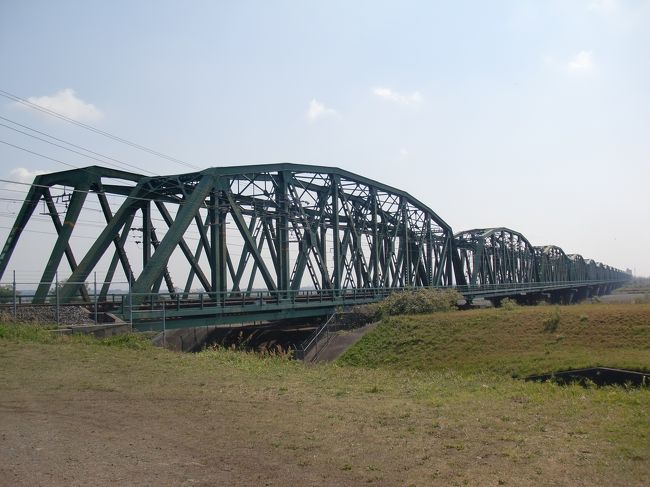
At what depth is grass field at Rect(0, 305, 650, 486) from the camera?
8.72 metres

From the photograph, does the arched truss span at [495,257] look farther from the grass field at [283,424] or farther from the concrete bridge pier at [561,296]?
the grass field at [283,424]

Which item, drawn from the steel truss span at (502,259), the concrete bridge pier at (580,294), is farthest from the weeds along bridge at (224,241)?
the concrete bridge pier at (580,294)

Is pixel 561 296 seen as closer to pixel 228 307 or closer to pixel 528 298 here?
pixel 528 298

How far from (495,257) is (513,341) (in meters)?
82.2

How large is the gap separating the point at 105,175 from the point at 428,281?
4797 cm

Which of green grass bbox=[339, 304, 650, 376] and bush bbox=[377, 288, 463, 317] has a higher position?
bush bbox=[377, 288, 463, 317]

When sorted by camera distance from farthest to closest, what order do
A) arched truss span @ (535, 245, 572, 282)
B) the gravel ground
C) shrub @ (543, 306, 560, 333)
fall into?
arched truss span @ (535, 245, 572, 282)
shrub @ (543, 306, 560, 333)
the gravel ground

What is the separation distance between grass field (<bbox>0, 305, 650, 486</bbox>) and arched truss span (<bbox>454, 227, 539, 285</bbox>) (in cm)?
7086

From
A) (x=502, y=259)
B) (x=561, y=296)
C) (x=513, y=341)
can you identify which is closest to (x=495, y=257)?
(x=502, y=259)

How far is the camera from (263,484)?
820 centimetres

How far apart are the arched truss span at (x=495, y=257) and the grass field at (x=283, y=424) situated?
70.9 meters

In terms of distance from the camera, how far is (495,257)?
109 m

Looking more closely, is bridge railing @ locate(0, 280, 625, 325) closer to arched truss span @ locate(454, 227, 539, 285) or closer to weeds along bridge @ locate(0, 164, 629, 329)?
weeds along bridge @ locate(0, 164, 629, 329)

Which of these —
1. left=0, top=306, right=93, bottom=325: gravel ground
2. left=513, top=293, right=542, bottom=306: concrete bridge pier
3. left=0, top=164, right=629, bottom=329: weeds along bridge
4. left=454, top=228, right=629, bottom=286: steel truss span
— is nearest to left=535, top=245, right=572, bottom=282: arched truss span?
left=454, top=228, right=629, bottom=286: steel truss span
